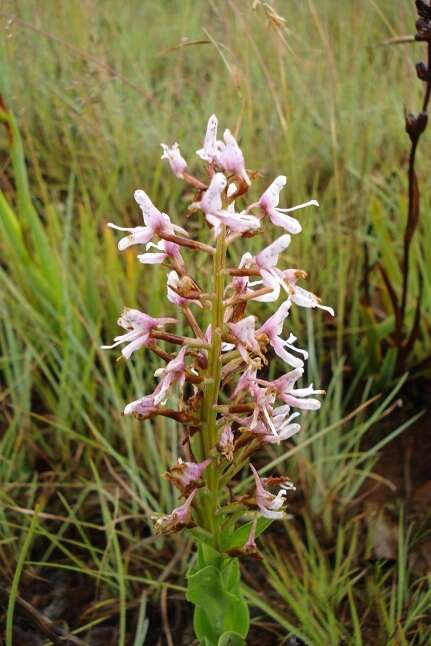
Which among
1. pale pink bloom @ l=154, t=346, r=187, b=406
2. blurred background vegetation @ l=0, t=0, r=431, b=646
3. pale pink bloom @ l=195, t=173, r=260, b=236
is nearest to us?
pale pink bloom @ l=195, t=173, r=260, b=236

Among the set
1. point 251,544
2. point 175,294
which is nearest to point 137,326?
point 175,294

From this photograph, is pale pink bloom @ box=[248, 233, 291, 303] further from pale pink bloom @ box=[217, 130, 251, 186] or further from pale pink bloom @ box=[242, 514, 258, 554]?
pale pink bloom @ box=[242, 514, 258, 554]

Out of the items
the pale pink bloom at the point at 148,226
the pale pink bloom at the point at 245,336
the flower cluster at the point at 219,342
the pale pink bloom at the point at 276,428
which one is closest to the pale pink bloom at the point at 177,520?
the flower cluster at the point at 219,342

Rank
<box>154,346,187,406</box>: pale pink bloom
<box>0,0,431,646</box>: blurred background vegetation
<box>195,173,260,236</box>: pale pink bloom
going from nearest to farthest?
<box>195,173,260,236</box>: pale pink bloom → <box>154,346,187,406</box>: pale pink bloom → <box>0,0,431,646</box>: blurred background vegetation

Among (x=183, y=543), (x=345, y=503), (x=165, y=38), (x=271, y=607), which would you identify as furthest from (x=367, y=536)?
(x=165, y=38)

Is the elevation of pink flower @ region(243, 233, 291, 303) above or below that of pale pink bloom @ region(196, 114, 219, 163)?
below

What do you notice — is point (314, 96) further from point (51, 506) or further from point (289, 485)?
point (289, 485)

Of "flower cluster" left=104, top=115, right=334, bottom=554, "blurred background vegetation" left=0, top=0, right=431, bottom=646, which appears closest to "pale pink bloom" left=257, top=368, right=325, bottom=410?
"flower cluster" left=104, top=115, right=334, bottom=554
